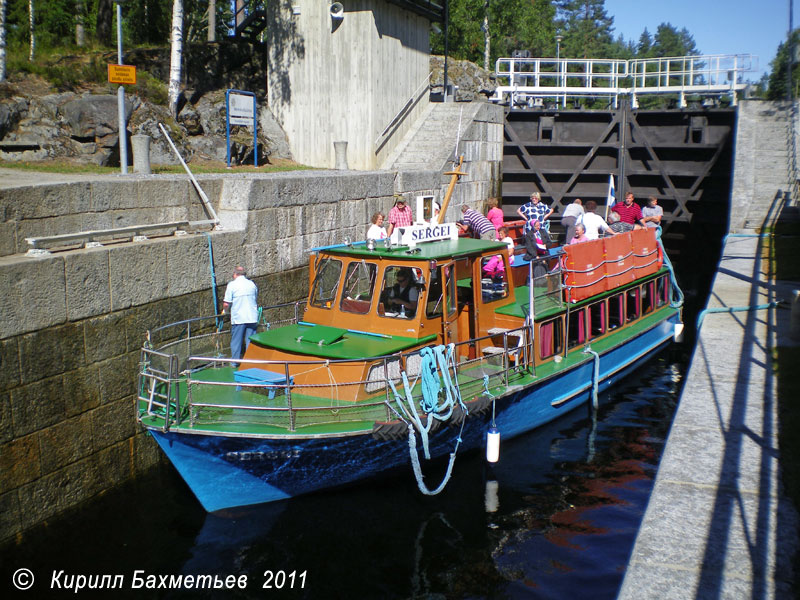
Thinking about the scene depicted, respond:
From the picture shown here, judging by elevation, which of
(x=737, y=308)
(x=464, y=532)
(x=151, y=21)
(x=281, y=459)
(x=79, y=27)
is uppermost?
(x=151, y=21)

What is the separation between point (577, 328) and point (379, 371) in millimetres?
4155

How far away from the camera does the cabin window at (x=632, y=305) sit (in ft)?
44.3

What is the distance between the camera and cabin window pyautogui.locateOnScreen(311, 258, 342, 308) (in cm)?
991

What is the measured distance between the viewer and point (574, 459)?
34.7 ft

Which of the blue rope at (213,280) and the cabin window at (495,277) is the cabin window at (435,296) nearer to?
the cabin window at (495,277)

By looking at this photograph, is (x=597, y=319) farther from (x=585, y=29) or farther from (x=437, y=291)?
(x=585, y=29)

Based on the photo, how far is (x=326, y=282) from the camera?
10000 mm

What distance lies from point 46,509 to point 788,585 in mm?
7256

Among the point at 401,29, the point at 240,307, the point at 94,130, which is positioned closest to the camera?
the point at 240,307

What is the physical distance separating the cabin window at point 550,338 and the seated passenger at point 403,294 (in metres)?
2.20

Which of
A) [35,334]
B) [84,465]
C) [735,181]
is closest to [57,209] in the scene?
[35,334]

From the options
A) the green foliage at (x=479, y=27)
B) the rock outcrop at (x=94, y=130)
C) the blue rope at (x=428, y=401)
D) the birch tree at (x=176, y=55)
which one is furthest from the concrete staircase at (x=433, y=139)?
the green foliage at (x=479, y=27)

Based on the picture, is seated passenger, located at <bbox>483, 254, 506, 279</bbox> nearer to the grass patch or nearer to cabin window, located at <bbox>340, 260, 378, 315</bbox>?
cabin window, located at <bbox>340, 260, 378, 315</bbox>

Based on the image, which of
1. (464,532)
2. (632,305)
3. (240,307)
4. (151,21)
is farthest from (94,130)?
(151,21)
